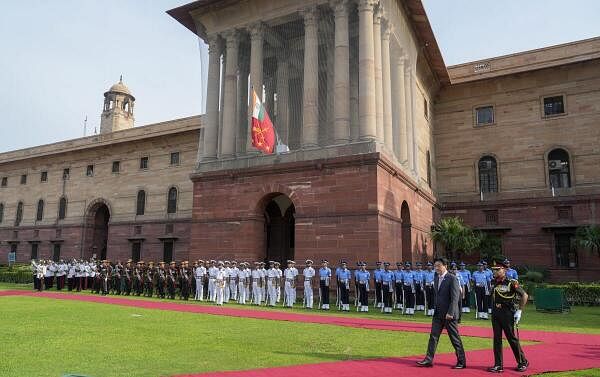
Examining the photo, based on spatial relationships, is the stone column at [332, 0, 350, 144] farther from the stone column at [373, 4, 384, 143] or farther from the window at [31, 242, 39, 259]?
the window at [31, 242, 39, 259]

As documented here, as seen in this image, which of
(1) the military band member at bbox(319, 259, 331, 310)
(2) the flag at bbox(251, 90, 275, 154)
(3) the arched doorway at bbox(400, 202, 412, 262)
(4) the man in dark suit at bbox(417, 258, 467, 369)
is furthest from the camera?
(3) the arched doorway at bbox(400, 202, 412, 262)

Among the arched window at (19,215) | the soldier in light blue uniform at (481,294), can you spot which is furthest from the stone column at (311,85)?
the arched window at (19,215)

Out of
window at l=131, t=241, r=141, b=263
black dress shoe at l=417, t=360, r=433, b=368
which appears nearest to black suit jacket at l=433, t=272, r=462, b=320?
black dress shoe at l=417, t=360, r=433, b=368

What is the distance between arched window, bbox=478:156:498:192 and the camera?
32250 millimetres

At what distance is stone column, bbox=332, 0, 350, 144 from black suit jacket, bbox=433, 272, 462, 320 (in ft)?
46.1

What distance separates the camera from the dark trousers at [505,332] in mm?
7648

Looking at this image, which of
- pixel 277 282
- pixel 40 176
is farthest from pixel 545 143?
pixel 40 176

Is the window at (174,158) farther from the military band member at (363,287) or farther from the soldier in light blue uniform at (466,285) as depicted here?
the soldier in light blue uniform at (466,285)

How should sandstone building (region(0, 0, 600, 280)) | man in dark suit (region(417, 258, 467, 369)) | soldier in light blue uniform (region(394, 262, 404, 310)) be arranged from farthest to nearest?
sandstone building (region(0, 0, 600, 280)) → soldier in light blue uniform (region(394, 262, 404, 310)) → man in dark suit (region(417, 258, 467, 369))

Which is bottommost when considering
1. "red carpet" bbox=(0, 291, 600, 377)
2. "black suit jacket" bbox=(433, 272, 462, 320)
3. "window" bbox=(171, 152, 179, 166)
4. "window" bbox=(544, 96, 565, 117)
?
"red carpet" bbox=(0, 291, 600, 377)

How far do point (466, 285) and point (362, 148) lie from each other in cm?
727

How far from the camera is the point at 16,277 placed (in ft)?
119

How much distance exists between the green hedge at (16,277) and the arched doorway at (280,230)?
20.6 metres

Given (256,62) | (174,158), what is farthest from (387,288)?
(174,158)
